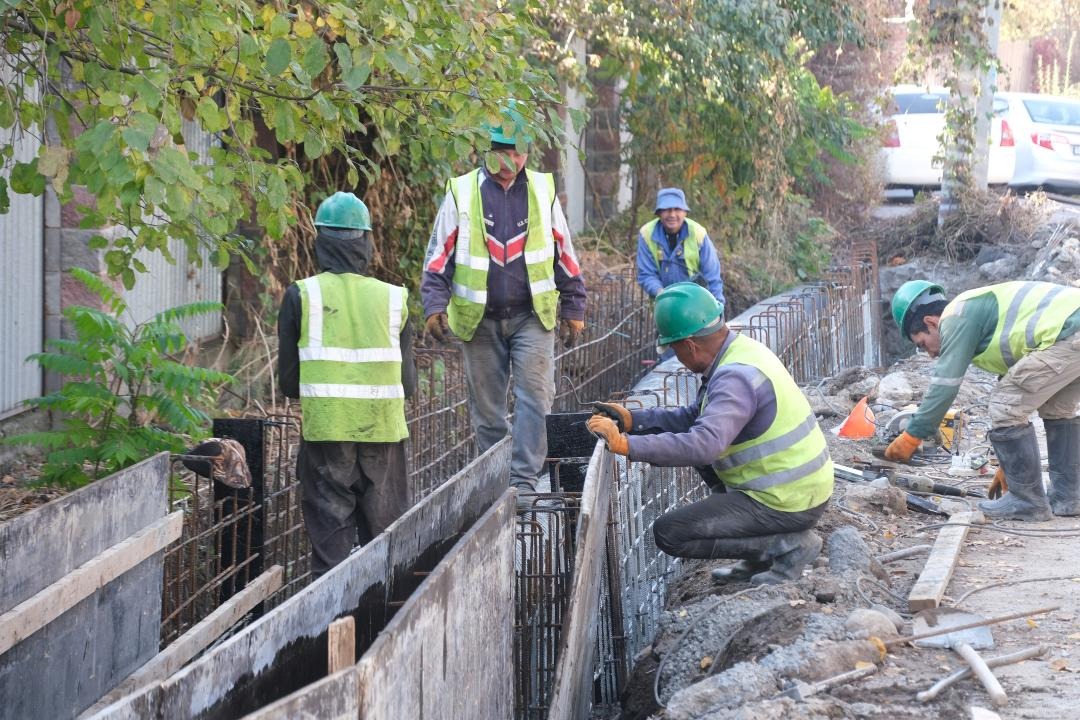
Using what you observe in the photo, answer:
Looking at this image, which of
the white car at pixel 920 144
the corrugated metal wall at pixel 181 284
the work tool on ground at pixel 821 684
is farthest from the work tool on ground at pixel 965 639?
the white car at pixel 920 144

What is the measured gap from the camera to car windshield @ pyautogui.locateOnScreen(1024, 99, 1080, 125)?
2055 cm

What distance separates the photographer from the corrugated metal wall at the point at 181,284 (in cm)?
823

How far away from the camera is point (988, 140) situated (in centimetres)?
1706

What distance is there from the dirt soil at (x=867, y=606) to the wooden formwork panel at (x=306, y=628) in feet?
3.40

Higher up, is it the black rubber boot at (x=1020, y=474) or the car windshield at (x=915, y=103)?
the car windshield at (x=915, y=103)

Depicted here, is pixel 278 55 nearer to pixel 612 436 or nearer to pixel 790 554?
pixel 612 436

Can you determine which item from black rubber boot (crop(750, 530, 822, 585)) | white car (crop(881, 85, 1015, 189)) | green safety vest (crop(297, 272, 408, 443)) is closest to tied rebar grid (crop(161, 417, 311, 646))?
green safety vest (crop(297, 272, 408, 443))

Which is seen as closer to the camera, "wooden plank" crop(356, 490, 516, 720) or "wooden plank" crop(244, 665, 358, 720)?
"wooden plank" crop(244, 665, 358, 720)

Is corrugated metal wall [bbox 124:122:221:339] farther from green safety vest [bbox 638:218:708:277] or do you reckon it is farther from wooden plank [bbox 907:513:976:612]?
wooden plank [bbox 907:513:976:612]

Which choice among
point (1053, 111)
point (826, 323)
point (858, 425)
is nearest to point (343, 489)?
point (858, 425)

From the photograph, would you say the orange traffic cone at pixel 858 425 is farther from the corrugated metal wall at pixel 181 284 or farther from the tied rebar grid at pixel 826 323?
the corrugated metal wall at pixel 181 284

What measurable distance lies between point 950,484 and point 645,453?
3.50m

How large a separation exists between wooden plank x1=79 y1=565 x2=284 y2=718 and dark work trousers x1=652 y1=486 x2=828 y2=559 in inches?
68.4

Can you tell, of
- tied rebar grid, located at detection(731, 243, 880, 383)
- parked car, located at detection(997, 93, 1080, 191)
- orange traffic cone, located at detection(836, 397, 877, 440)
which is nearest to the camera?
orange traffic cone, located at detection(836, 397, 877, 440)
